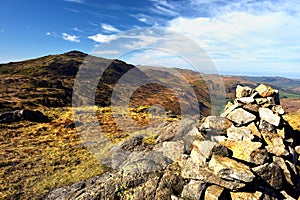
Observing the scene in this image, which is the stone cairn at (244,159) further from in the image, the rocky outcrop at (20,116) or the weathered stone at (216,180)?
the rocky outcrop at (20,116)

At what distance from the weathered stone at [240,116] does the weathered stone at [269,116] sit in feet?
2.98

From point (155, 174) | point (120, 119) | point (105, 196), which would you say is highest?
point (155, 174)

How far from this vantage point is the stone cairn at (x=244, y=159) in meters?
10.9

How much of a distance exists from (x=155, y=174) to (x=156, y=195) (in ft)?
3.97

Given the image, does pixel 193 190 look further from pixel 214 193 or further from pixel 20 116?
pixel 20 116

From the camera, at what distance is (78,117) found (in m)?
54.1

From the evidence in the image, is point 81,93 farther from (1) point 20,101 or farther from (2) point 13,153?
(2) point 13,153

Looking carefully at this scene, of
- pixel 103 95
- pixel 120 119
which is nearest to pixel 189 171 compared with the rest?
pixel 120 119

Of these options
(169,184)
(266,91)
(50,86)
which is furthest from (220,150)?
(50,86)

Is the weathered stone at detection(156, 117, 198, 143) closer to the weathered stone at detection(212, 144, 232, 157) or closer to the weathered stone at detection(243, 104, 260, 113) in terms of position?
the weathered stone at detection(243, 104, 260, 113)

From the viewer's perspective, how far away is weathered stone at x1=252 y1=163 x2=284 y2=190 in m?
11.5

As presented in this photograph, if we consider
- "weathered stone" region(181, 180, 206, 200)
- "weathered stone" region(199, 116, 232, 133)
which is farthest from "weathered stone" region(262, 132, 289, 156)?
"weathered stone" region(181, 180, 206, 200)

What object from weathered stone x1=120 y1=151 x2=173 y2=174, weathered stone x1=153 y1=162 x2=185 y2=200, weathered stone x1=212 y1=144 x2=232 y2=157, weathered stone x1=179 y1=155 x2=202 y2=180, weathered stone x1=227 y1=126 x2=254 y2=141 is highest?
weathered stone x1=227 y1=126 x2=254 y2=141

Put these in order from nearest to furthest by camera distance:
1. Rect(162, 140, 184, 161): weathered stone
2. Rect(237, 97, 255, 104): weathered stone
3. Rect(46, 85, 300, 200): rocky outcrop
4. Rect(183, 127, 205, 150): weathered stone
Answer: Rect(46, 85, 300, 200): rocky outcrop
Rect(162, 140, 184, 161): weathered stone
Rect(183, 127, 205, 150): weathered stone
Rect(237, 97, 255, 104): weathered stone
